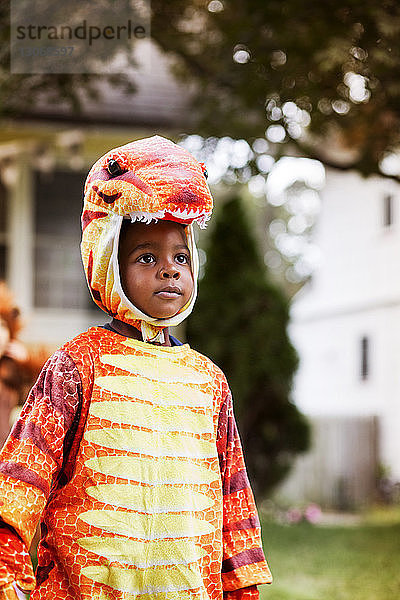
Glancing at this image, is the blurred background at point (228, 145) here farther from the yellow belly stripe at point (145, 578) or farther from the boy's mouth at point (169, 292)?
the yellow belly stripe at point (145, 578)

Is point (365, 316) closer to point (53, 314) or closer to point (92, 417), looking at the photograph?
point (53, 314)

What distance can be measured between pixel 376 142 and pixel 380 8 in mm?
1236

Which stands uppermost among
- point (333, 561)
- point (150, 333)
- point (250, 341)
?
point (150, 333)

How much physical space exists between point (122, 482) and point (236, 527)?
1.02ft

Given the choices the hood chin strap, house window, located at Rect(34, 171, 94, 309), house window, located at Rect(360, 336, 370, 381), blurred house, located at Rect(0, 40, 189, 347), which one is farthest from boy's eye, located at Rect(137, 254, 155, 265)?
house window, located at Rect(360, 336, 370, 381)

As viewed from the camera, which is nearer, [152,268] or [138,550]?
[138,550]

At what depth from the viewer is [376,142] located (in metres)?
5.82

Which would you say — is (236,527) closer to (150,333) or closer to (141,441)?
(141,441)

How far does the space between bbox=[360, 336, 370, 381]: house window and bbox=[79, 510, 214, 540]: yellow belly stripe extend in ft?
39.6

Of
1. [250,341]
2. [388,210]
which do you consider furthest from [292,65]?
[388,210]

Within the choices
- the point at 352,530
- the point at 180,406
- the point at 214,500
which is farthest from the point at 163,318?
the point at 352,530

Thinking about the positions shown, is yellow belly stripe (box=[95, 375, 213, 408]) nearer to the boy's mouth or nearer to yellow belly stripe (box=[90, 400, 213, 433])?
yellow belly stripe (box=[90, 400, 213, 433])

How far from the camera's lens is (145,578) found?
1.62 metres

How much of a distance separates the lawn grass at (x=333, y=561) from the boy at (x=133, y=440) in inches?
146
